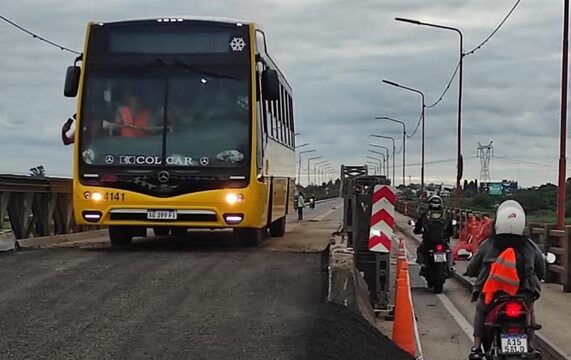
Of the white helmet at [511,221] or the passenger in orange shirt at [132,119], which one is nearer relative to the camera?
the white helmet at [511,221]

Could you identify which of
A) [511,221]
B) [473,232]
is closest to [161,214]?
[511,221]

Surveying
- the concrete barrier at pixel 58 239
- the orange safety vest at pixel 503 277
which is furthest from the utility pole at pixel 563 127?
the orange safety vest at pixel 503 277

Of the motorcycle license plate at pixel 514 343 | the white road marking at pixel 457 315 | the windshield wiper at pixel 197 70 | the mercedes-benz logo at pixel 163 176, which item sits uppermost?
the windshield wiper at pixel 197 70

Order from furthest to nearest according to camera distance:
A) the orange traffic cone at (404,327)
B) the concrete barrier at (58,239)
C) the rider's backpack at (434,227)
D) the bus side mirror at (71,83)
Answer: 1. the rider's backpack at (434,227)
2. the concrete barrier at (58,239)
3. the bus side mirror at (71,83)
4. the orange traffic cone at (404,327)

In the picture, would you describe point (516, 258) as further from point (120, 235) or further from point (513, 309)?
point (120, 235)

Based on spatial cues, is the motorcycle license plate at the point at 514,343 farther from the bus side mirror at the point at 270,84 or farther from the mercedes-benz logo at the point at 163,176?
the bus side mirror at the point at 270,84

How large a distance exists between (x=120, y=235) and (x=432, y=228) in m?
5.35

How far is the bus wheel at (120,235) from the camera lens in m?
16.3

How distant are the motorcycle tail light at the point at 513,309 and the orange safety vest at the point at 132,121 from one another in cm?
846

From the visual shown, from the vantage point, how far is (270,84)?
49.9 feet

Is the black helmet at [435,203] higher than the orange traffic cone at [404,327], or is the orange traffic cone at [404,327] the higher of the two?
the black helmet at [435,203]

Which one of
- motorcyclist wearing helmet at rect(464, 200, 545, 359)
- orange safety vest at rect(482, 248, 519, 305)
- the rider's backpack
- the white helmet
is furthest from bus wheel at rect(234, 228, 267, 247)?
orange safety vest at rect(482, 248, 519, 305)

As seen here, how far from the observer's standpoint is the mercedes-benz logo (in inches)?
582

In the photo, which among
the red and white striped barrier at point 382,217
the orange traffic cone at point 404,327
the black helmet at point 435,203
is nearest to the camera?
the orange traffic cone at point 404,327
